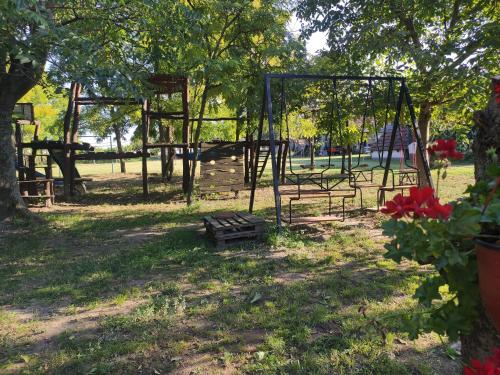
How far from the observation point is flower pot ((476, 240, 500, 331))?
3.90 feet

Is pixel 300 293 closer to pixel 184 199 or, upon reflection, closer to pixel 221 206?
pixel 221 206

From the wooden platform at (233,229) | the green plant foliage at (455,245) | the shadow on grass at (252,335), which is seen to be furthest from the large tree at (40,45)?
the green plant foliage at (455,245)

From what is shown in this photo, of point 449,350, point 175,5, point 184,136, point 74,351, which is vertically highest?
point 175,5

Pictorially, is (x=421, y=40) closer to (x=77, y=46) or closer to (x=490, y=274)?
(x=77, y=46)

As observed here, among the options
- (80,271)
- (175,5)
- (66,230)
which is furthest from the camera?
(66,230)

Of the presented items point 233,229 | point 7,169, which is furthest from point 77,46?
point 7,169

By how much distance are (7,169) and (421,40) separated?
8823 mm

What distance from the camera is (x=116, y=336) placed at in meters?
3.21

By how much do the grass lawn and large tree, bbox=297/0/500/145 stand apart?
9.20 ft

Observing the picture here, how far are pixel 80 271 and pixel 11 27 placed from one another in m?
3.48

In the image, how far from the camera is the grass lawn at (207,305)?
2768mm

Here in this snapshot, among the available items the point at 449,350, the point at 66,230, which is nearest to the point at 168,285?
the point at 449,350

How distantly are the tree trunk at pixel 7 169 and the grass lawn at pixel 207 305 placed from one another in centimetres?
129

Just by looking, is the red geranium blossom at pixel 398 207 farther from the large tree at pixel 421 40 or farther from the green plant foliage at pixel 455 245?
the large tree at pixel 421 40
